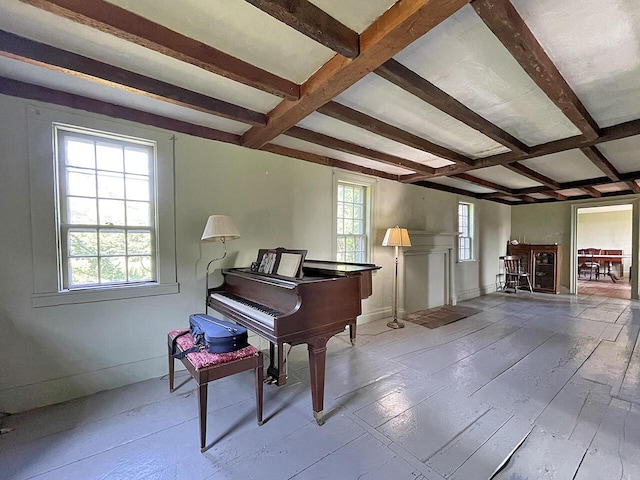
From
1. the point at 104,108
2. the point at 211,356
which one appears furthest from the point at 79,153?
the point at 211,356

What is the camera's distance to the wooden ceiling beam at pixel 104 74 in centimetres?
163

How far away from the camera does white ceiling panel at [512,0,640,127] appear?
1.43 metres

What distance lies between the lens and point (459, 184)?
18.6 feet

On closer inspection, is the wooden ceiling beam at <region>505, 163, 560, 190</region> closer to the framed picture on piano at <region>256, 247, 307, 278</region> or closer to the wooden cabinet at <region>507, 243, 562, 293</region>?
the wooden cabinet at <region>507, 243, 562, 293</region>

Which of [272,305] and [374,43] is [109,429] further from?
[374,43]

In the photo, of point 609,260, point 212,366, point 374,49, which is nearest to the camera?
point 374,49

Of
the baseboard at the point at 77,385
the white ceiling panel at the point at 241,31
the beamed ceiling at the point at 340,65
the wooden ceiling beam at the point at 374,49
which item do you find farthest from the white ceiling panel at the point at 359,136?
the baseboard at the point at 77,385

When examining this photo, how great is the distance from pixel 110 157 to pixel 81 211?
54cm

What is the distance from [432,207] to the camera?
5566 millimetres

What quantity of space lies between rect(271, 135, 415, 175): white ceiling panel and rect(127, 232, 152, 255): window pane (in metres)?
1.73

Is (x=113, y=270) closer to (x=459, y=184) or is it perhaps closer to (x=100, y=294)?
(x=100, y=294)

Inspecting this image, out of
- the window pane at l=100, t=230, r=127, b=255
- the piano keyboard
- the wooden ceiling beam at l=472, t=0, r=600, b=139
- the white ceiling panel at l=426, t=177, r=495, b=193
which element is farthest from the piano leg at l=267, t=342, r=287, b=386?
the white ceiling panel at l=426, t=177, r=495, b=193

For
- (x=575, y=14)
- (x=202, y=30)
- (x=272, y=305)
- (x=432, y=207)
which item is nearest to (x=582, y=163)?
(x=432, y=207)

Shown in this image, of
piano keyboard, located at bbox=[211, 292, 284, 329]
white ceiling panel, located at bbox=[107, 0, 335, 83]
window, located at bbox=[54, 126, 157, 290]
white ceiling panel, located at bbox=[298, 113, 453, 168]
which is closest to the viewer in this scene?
white ceiling panel, located at bbox=[107, 0, 335, 83]
